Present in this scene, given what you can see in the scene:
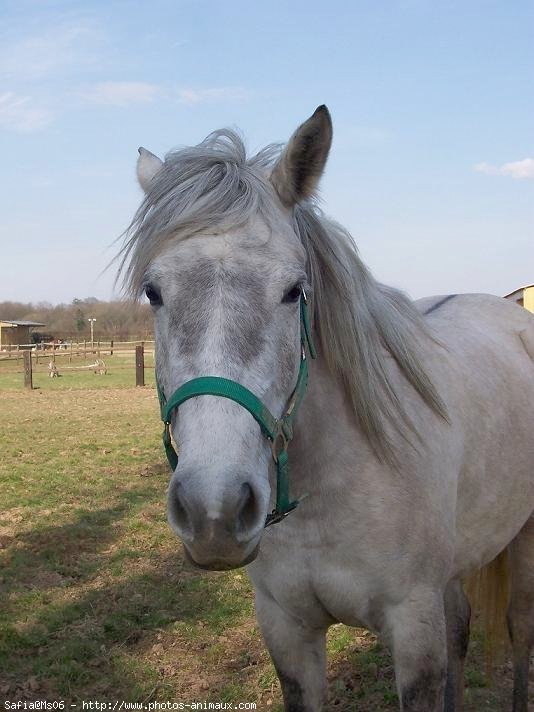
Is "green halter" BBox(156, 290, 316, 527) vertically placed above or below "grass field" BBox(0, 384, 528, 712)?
above

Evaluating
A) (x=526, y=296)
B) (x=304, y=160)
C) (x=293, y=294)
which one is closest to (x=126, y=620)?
(x=293, y=294)

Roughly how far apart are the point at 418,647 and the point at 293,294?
3.98ft

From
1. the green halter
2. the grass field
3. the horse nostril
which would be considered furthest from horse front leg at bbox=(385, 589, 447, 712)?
the grass field

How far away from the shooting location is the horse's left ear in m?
1.85

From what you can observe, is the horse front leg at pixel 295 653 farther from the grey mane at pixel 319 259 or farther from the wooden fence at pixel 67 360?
the wooden fence at pixel 67 360

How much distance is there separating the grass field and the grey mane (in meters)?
2.00

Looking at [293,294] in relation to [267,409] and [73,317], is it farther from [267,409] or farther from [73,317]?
[73,317]

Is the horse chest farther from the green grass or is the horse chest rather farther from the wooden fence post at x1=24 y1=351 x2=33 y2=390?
the wooden fence post at x1=24 y1=351 x2=33 y2=390

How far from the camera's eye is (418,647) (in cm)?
214

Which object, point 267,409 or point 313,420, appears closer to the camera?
point 267,409

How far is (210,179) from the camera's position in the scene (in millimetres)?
1895

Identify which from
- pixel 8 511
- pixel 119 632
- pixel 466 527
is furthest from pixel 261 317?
pixel 8 511

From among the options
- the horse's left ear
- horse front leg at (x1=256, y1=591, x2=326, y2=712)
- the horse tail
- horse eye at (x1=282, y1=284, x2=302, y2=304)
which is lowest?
the horse tail

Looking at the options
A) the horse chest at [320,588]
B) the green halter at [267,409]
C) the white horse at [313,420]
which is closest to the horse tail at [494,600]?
the white horse at [313,420]
